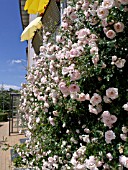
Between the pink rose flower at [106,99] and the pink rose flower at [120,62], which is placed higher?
the pink rose flower at [120,62]

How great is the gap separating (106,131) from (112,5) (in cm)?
91

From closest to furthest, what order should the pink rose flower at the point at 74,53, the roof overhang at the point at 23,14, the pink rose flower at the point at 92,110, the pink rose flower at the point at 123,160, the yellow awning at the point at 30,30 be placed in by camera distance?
the pink rose flower at the point at 123,160 < the pink rose flower at the point at 92,110 < the pink rose flower at the point at 74,53 < the yellow awning at the point at 30,30 < the roof overhang at the point at 23,14

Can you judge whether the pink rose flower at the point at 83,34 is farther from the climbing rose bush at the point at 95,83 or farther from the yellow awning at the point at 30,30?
the yellow awning at the point at 30,30

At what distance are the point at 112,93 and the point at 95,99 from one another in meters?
0.17

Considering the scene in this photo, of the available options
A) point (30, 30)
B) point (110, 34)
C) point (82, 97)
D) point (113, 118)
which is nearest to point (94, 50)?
point (110, 34)

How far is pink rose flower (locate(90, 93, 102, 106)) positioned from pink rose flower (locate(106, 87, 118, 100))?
0.10 metres

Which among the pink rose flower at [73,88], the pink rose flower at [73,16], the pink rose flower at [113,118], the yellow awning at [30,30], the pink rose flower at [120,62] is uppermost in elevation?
the yellow awning at [30,30]

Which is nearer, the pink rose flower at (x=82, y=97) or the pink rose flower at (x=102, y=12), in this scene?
the pink rose flower at (x=102, y=12)

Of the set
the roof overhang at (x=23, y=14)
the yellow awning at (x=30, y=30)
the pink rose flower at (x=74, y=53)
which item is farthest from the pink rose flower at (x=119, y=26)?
the roof overhang at (x=23, y=14)

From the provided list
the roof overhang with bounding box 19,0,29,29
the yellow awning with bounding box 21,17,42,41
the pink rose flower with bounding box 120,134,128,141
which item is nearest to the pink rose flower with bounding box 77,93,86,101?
the pink rose flower with bounding box 120,134,128,141

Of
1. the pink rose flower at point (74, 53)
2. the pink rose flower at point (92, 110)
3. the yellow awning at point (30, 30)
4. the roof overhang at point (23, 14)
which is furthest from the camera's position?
the roof overhang at point (23, 14)

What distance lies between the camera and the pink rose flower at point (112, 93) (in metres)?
2.03

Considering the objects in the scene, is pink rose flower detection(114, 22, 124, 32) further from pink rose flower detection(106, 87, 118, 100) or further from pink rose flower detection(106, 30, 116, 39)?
pink rose flower detection(106, 87, 118, 100)

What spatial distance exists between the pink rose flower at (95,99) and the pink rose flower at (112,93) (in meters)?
0.10
